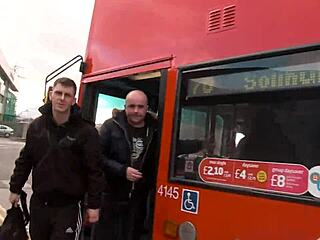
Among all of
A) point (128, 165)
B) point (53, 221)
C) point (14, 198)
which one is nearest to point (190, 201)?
point (128, 165)

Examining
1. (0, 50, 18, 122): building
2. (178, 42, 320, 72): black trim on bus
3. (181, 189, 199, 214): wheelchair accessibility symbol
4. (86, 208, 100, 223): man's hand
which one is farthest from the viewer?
(0, 50, 18, 122): building

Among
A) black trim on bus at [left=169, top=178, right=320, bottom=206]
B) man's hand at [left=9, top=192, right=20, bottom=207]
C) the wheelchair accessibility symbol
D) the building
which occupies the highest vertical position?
the building

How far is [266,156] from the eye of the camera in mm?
2572

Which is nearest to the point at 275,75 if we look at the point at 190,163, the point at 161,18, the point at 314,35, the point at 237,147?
the point at 314,35

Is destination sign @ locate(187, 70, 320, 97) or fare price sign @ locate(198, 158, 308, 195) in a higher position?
destination sign @ locate(187, 70, 320, 97)

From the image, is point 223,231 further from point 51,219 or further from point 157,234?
point 51,219

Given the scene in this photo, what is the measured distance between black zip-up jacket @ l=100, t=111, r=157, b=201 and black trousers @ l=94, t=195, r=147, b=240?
6 centimetres

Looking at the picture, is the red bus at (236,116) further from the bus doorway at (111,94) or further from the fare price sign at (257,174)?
the bus doorway at (111,94)

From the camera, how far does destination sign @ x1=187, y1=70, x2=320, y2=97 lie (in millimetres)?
2432

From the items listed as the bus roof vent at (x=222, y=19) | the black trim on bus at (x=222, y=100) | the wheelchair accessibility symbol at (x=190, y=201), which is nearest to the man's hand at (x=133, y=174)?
the black trim on bus at (x=222, y=100)

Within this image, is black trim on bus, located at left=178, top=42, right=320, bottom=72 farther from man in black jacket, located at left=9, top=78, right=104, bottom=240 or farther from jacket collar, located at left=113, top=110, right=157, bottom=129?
man in black jacket, located at left=9, top=78, right=104, bottom=240

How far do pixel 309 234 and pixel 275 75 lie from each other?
34.6 inches

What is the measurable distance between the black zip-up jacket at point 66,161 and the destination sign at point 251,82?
3.00 ft

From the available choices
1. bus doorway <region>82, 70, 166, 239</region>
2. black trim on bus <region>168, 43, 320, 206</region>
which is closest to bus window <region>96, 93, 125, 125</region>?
bus doorway <region>82, 70, 166, 239</region>
